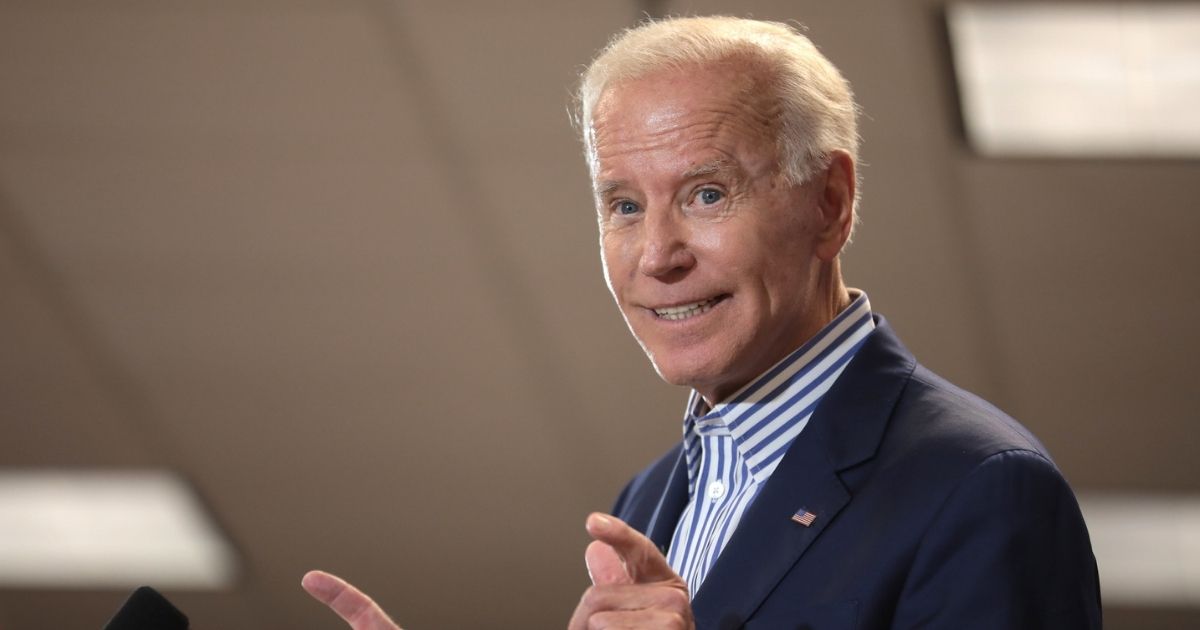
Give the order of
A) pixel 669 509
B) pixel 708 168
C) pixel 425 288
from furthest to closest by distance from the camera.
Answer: pixel 425 288
pixel 669 509
pixel 708 168

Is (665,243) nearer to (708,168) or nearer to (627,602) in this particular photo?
(708,168)

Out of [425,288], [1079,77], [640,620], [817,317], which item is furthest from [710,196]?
[425,288]

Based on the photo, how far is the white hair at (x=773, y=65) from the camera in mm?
2070

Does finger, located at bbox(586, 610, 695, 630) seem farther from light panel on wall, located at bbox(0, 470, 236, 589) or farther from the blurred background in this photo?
light panel on wall, located at bbox(0, 470, 236, 589)

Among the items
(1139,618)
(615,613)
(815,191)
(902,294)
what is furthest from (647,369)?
(615,613)

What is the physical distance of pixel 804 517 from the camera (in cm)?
190

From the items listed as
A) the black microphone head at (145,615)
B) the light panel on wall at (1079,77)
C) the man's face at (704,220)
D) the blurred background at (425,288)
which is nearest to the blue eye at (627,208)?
the man's face at (704,220)

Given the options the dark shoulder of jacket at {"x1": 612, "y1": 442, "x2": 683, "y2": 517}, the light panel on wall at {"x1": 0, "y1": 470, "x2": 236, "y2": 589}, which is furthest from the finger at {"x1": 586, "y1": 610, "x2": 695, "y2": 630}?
the light panel on wall at {"x1": 0, "y1": 470, "x2": 236, "y2": 589}

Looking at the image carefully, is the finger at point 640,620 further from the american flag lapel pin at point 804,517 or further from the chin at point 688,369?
the chin at point 688,369

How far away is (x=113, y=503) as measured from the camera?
8453 mm

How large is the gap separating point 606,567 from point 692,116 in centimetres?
67

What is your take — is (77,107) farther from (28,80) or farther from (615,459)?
(615,459)

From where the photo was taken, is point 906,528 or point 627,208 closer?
point 906,528

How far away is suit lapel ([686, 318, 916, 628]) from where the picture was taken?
1.87m
